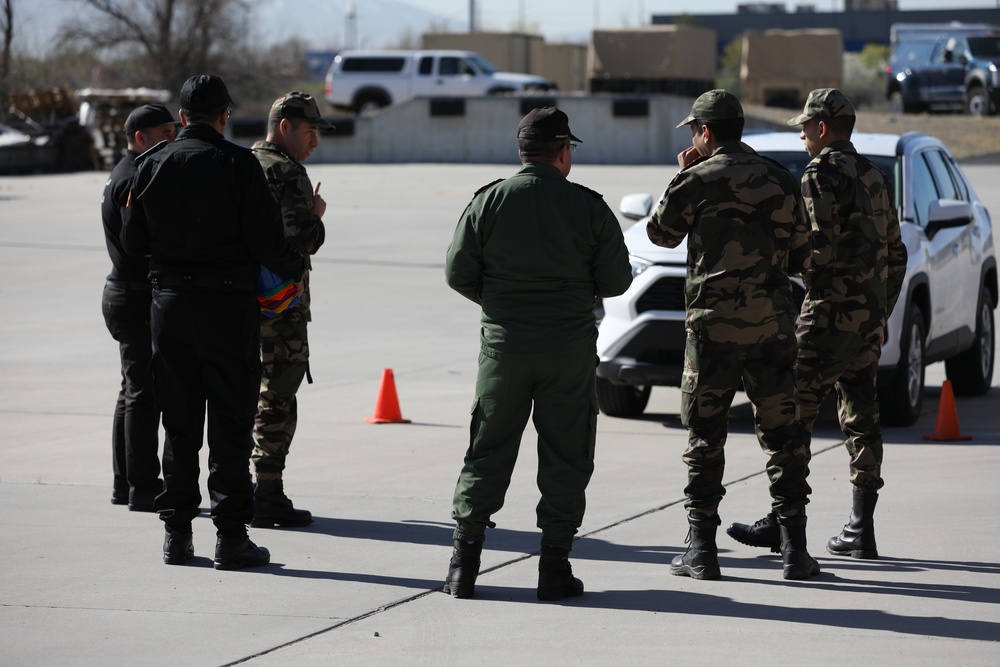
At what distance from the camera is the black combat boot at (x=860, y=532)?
6.19 metres

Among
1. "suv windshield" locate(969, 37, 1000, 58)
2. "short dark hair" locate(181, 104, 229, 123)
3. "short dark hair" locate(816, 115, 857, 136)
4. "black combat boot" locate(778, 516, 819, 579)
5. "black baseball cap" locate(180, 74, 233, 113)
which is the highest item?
"suv windshield" locate(969, 37, 1000, 58)

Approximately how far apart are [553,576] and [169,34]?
5495cm

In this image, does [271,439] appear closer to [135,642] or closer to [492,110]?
[135,642]

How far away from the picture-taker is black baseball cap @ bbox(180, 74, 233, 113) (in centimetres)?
602

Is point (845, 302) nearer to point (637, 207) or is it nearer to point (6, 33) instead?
point (637, 207)

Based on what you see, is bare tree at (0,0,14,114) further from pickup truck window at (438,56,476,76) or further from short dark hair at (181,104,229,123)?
short dark hair at (181,104,229,123)

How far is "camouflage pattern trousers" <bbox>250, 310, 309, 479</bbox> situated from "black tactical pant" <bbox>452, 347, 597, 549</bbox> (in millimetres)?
1461

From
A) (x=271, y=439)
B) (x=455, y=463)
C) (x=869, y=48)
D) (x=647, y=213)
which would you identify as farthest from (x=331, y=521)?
(x=869, y=48)

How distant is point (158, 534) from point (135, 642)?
5.49 ft

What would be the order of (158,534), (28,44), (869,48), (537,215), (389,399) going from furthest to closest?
(869,48)
(28,44)
(389,399)
(158,534)
(537,215)

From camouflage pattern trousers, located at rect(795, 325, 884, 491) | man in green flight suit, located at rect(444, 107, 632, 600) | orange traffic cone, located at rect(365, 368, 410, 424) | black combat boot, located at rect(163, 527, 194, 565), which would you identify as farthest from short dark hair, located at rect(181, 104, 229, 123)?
orange traffic cone, located at rect(365, 368, 410, 424)

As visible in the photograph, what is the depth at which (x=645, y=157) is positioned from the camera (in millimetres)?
36219

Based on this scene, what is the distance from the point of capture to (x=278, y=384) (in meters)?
6.82

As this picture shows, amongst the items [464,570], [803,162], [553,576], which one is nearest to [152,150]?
[464,570]
